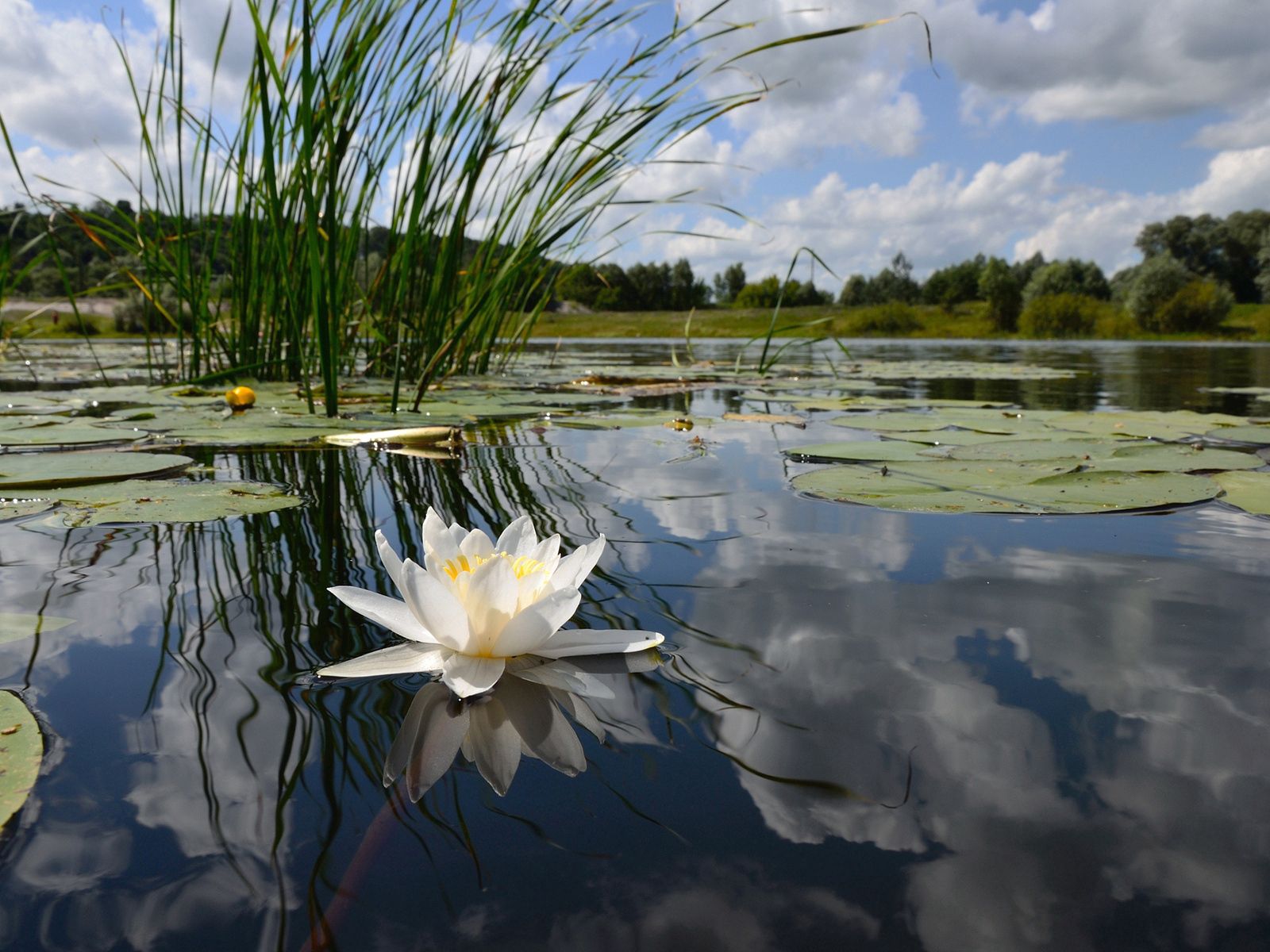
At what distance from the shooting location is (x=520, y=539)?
2.28ft

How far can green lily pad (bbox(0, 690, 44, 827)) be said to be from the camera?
42 cm

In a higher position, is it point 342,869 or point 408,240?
point 408,240

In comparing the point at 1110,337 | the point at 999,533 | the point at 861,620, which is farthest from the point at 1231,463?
the point at 1110,337

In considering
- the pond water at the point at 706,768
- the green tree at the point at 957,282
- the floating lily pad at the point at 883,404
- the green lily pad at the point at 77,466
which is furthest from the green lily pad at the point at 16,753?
the green tree at the point at 957,282

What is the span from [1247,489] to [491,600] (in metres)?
1.26

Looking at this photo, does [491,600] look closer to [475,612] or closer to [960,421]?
[475,612]

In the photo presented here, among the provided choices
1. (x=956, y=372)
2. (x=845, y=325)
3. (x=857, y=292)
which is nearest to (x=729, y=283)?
(x=857, y=292)

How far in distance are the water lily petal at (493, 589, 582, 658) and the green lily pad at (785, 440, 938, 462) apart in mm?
1114

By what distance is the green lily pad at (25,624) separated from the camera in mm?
661

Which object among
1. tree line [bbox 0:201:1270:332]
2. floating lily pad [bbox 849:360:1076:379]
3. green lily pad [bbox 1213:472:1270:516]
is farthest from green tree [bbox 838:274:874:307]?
green lily pad [bbox 1213:472:1270:516]

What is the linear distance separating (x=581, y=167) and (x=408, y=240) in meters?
0.51

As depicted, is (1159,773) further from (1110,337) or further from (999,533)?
(1110,337)

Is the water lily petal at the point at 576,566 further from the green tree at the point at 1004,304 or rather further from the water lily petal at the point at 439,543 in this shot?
the green tree at the point at 1004,304

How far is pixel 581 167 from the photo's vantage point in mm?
2234
